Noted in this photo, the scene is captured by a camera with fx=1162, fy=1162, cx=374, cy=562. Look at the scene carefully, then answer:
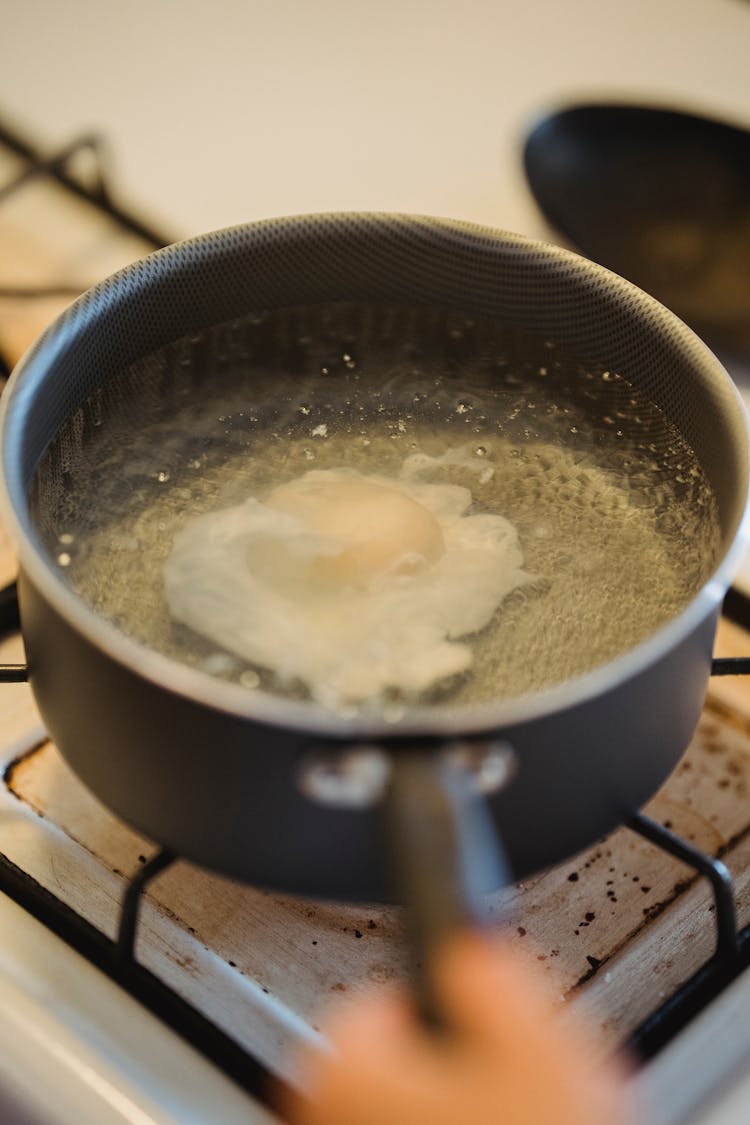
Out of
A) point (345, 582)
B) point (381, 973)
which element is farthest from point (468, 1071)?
point (345, 582)

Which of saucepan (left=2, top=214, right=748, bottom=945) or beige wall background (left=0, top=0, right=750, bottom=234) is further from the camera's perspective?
beige wall background (left=0, top=0, right=750, bottom=234)

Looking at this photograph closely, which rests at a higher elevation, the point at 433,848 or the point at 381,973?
the point at 433,848

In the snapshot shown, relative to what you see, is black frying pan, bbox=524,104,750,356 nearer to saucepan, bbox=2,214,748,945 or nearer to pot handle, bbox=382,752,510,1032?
saucepan, bbox=2,214,748,945

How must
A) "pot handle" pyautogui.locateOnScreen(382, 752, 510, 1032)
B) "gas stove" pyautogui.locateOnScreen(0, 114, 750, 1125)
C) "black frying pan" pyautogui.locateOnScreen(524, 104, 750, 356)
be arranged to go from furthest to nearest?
"black frying pan" pyautogui.locateOnScreen(524, 104, 750, 356) < "gas stove" pyautogui.locateOnScreen(0, 114, 750, 1125) < "pot handle" pyautogui.locateOnScreen(382, 752, 510, 1032)

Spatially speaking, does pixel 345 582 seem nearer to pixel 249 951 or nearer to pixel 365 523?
pixel 365 523

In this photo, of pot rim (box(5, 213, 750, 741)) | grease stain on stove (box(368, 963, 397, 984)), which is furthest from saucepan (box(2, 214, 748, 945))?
grease stain on stove (box(368, 963, 397, 984))

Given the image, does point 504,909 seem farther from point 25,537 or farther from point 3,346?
point 3,346

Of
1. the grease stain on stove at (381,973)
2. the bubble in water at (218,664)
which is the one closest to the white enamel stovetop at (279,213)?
the grease stain on stove at (381,973)
